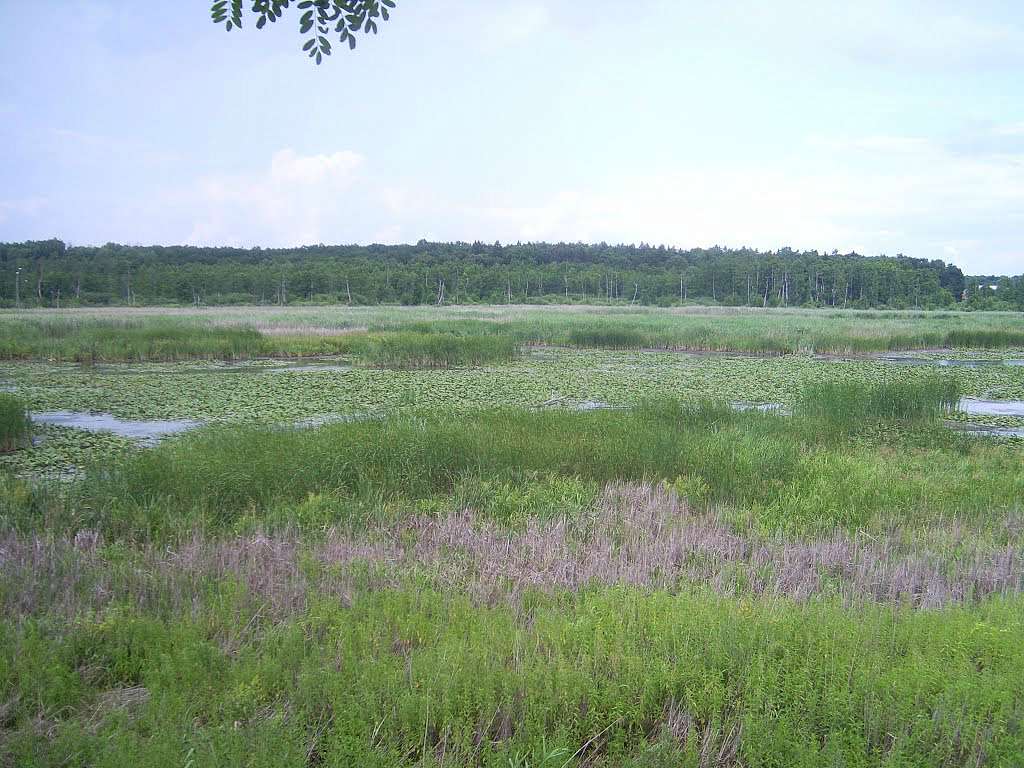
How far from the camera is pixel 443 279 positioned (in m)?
97.4

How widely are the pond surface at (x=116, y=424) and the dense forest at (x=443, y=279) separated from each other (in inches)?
2440

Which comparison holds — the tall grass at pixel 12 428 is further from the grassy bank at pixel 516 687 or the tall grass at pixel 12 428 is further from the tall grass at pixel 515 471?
the grassy bank at pixel 516 687

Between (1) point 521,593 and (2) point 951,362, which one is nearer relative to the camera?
(1) point 521,593

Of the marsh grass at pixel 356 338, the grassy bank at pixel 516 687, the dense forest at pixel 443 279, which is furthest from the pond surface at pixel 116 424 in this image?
the dense forest at pixel 443 279

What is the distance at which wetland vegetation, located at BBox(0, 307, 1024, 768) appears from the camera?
3.39 metres

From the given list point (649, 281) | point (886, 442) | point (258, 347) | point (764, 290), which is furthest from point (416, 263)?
point (886, 442)

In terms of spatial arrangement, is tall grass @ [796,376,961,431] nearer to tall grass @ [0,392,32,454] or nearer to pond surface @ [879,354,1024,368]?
tall grass @ [0,392,32,454]

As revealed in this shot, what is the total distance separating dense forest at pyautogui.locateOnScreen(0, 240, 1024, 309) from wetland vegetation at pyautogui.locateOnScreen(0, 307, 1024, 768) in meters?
70.8

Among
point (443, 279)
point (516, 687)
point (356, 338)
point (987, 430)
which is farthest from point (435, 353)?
point (443, 279)

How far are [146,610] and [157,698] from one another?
4.27 feet

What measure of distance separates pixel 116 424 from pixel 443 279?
8526 centimetres

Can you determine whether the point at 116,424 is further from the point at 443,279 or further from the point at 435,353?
the point at 443,279

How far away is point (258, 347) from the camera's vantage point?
93.0 feet

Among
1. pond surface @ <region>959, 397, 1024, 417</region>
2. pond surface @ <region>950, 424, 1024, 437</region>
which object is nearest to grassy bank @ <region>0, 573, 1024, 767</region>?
pond surface @ <region>950, 424, 1024, 437</region>
